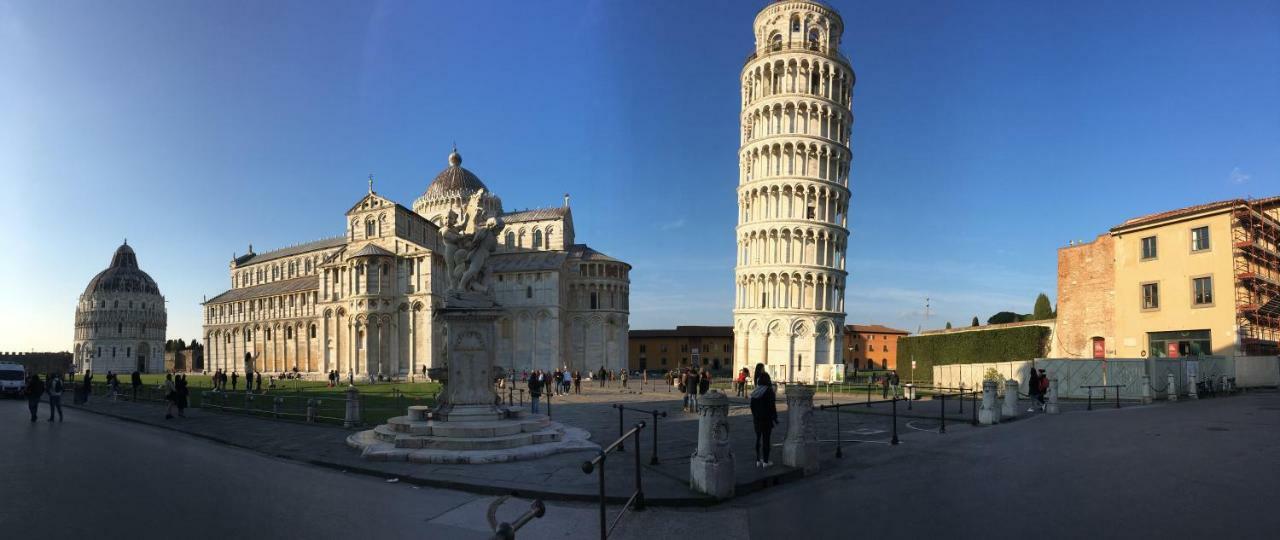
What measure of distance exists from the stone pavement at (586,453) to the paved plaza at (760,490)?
0.22ft

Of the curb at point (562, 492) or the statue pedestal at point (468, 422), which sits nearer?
the curb at point (562, 492)

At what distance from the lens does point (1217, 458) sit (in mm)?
9438

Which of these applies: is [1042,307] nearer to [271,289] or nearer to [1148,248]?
[1148,248]

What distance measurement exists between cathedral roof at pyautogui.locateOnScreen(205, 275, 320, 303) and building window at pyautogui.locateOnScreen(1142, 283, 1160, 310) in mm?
74304

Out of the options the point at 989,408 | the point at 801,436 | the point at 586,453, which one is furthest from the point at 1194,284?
the point at 586,453

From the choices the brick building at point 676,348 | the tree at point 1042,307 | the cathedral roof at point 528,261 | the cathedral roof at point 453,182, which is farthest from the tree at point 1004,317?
the cathedral roof at point 453,182

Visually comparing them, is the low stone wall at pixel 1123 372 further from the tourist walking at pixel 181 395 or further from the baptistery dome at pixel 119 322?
the baptistery dome at pixel 119 322

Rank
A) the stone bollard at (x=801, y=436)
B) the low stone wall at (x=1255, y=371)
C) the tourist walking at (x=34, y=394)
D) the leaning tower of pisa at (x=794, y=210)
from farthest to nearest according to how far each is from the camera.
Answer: the leaning tower of pisa at (x=794, y=210), the low stone wall at (x=1255, y=371), the tourist walking at (x=34, y=394), the stone bollard at (x=801, y=436)

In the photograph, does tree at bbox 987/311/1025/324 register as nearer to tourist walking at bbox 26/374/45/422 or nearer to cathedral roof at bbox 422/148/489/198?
cathedral roof at bbox 422/148/489/198

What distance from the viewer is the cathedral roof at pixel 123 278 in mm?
118312

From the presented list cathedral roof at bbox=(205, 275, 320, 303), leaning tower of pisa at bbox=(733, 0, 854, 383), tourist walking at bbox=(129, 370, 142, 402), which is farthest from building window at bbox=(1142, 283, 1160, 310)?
cathedral roof at bbox=(205, 275, 320, 303)

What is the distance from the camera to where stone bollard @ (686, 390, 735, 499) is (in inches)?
337

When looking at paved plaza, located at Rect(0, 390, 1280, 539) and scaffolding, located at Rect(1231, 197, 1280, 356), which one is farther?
scaffolding, located at Rect(1231, 197, 1280, 356)

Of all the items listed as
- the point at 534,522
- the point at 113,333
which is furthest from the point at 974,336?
the point at 113,333
